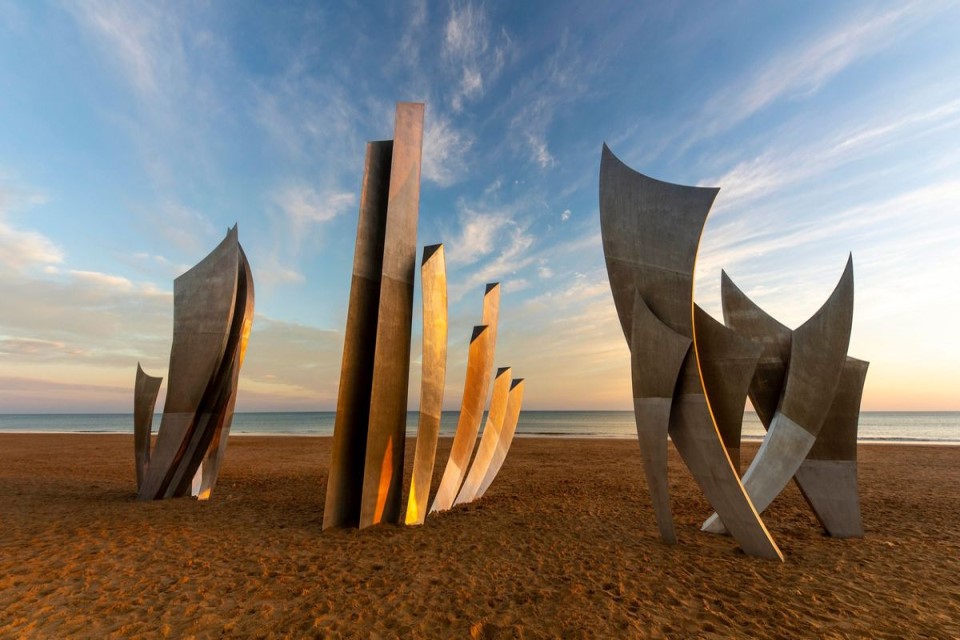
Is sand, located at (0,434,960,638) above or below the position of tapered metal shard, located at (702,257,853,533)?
below

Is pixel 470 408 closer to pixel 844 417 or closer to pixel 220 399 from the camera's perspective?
pixel 220 399

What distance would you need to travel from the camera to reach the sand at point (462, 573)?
4129mm

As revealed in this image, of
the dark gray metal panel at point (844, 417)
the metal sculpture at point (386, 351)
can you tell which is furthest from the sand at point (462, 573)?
the dark gray metal panel at point (844, 417)

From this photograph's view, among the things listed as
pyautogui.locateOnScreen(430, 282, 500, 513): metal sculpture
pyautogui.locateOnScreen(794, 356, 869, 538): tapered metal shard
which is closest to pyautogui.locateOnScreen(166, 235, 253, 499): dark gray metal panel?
pyautogui.locateOnScreen(430, 282, 500, 513): metal sculpture

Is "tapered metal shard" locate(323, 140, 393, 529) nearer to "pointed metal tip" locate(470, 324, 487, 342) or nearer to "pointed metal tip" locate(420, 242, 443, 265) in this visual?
"pointed metal tip" locate(420, 242, 443, 265)

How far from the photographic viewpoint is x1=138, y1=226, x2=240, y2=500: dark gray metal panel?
28.9 ft

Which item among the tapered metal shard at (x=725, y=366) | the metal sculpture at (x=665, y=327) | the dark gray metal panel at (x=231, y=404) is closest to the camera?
the metal sculpture at (x=665, y=327)

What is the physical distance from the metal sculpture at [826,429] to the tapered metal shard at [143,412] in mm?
10904

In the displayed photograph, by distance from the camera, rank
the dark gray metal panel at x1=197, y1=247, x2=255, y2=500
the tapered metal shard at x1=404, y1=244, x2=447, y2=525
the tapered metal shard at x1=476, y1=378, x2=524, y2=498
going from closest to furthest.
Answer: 1. the tapered metal shard at x1=404, y1=244, x2=447, y2=525
2. the dark gray metal panel at x1=197, y1=247, x2=255, y2=500
3. the tapered metal shard at x1=476, y1=378, x2=524, y2=498

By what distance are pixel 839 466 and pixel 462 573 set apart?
20.6ft

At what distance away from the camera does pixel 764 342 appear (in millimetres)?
7395

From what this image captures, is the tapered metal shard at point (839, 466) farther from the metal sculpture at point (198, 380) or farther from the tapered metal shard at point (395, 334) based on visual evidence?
the metal sculpture at point (198, 380)

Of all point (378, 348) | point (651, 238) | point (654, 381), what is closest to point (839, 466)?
point (654, 381)

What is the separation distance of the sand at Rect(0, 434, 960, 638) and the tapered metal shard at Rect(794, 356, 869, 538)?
14.4 inches
